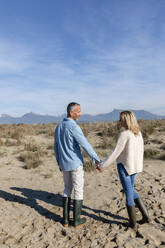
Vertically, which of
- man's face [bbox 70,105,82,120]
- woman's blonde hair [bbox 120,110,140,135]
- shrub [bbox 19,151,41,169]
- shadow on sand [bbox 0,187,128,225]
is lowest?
shadow on sand [bbox 0,187,128,225]

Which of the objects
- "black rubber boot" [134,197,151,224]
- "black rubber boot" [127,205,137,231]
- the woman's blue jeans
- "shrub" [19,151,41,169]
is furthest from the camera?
"shrub" [19,151,41,169]

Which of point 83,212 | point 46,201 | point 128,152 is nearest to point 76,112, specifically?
point 128,152

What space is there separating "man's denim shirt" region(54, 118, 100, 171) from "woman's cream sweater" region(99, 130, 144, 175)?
40 centimetres

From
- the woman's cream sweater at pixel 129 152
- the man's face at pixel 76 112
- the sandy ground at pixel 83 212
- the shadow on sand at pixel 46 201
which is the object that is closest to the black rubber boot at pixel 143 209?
the sandy ground at pixel 83 212

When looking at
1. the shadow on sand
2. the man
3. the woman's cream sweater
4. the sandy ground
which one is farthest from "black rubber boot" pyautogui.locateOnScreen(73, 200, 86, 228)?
the woman's cream sweater

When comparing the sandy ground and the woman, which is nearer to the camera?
the woman

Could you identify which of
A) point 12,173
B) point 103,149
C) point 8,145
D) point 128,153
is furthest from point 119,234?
point 8,145

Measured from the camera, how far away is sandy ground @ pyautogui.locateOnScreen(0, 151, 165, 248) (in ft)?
11.6

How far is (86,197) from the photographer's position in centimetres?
533

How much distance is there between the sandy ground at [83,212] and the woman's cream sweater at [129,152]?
45.6 inches

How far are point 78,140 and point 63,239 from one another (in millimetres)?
1724

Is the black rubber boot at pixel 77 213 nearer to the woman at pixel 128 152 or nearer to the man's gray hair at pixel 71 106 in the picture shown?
the woman at pixel 128 152

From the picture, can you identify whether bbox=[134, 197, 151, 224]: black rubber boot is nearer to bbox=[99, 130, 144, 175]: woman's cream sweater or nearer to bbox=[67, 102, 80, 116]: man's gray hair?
bbox=[99, 130, 144, 175]: woman's cream sweater

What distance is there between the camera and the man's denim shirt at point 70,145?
3.54 m
